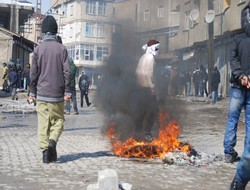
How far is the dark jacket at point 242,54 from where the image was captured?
6.22 metres

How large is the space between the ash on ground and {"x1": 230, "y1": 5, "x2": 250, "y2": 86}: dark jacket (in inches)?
49.1

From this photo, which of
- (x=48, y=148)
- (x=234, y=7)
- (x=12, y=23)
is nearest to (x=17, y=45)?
(x=12, y=23)

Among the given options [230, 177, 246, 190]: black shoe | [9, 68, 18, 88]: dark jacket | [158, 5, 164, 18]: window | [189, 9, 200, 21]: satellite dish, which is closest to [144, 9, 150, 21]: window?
[158, 5, 164, 18]: window

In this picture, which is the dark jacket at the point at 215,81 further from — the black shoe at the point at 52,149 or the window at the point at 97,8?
the black shoe at the point at 52,149

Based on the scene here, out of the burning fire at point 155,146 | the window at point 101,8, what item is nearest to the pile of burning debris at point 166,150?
the burning fire at point 155,146

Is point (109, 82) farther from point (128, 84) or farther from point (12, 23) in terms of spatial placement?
point (12, 23)

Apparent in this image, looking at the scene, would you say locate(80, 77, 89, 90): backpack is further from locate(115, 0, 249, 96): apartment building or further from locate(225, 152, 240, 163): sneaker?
locate(225, 152, 240, 163): sneaker

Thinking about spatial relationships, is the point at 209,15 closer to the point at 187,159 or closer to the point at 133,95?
the point at 133,95

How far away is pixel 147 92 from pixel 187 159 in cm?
167

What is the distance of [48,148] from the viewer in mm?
6816

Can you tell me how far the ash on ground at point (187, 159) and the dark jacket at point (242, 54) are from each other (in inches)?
49.1

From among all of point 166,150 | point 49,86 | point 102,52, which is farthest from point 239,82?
point 102,52

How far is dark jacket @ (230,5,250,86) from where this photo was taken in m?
6.22

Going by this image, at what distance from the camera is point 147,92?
833 centimetres
